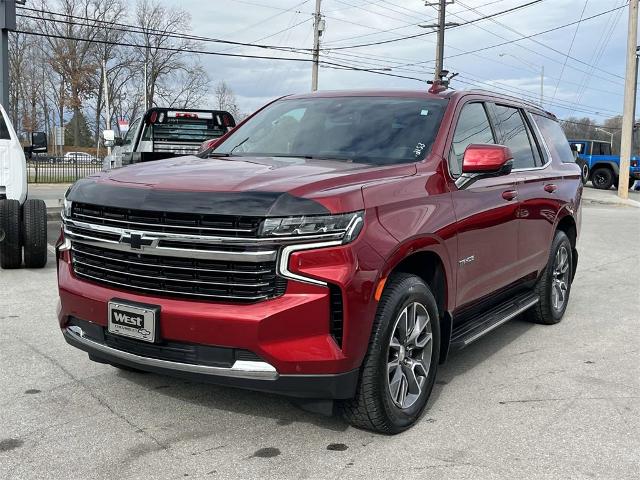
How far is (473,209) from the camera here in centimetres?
416

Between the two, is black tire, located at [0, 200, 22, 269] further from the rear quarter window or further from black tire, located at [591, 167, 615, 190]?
black tire, located at [591, 167, 615, 190]

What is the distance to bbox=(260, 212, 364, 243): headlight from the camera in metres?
2.99

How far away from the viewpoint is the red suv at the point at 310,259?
3.01 m

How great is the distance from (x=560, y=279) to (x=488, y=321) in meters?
1.90

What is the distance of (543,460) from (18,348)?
12.1 feet

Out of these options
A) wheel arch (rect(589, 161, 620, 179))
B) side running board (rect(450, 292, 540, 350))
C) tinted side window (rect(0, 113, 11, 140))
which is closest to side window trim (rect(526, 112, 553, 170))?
side running board (rect(450, 292, 540, 350))

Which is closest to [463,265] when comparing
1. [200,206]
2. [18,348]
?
[200,206]

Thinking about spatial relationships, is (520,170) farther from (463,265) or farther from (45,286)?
(45,286)

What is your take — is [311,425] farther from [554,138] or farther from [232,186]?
[554,138]

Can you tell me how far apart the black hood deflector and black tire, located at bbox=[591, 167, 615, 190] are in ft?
101

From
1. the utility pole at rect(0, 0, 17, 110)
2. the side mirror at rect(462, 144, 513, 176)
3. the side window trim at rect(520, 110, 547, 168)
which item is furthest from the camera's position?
the utility pole at rect(0, 0, 17, 110)

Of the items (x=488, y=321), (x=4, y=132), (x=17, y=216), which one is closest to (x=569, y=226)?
(x=488, y=321)

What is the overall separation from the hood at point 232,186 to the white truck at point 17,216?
14.2 ft

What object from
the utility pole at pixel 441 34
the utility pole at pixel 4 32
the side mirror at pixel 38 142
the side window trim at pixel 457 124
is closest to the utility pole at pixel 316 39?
the utility pole at pixel 441 34
